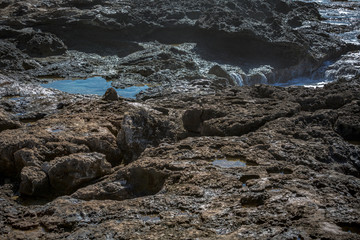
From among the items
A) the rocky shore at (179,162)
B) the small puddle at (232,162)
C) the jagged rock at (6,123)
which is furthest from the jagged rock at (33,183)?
the small puddle at (232,162)

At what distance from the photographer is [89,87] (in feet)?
38.0

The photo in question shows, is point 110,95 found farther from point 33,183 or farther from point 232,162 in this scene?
point 232,162

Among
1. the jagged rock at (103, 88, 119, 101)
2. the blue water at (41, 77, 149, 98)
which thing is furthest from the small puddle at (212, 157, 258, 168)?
the blue water at (41, 77, 149, 98)

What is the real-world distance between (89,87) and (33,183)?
284 inches

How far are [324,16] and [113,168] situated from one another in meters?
20.5

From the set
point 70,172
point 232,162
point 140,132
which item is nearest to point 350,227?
point 232,162

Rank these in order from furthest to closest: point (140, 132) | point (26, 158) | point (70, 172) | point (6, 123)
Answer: point (6, 123) < point (140, 132) < point (26, 158) < point (70, 172)

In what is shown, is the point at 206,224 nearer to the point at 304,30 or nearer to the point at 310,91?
the point at 310,91

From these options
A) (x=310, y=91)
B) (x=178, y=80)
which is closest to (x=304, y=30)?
(x=178, y=80)

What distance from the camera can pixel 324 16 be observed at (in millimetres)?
22359

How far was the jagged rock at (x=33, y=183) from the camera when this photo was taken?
4680 mm

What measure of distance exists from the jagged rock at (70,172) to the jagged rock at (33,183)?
9 centimetres

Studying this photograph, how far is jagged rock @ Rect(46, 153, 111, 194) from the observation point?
480cm

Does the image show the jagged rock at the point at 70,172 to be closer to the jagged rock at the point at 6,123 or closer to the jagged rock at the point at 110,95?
the jagged rock at the point at 6,123
